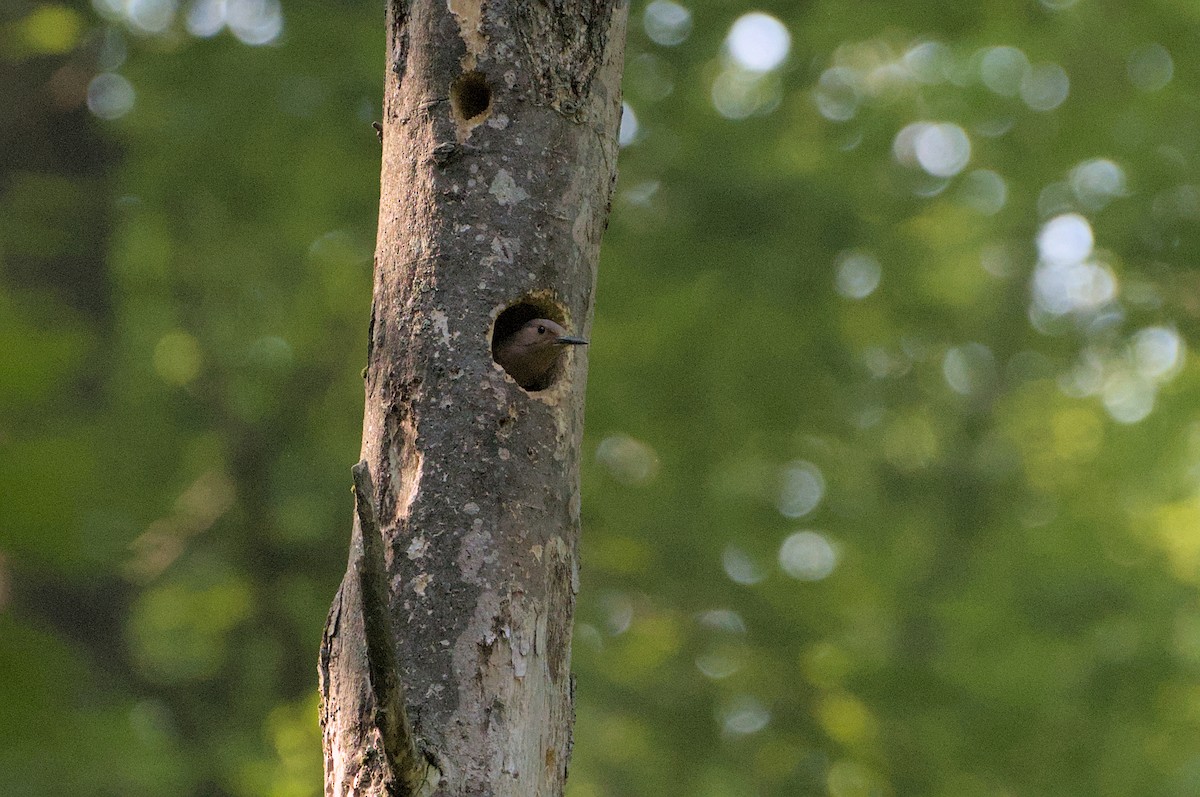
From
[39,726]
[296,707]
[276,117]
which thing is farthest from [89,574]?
[296,707]

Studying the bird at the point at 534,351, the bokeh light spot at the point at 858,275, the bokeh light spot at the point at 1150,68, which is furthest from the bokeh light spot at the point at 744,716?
the bird at the point at 534,351

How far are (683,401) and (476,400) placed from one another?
537cm

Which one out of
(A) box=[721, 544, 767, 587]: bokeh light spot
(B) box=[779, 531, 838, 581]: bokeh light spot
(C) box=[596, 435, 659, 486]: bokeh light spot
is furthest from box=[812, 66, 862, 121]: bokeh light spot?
(A) box=[721, 544, 767, 587]: bokeh light spot

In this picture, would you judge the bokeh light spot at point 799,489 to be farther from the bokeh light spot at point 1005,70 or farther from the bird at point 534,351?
the bird at point 534,351

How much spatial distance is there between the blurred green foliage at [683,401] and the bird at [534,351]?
4.31 meters

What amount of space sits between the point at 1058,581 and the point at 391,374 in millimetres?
6518

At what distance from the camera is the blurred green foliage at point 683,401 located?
26.2 ft

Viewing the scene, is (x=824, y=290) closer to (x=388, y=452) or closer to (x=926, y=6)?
(x=926, y=6)

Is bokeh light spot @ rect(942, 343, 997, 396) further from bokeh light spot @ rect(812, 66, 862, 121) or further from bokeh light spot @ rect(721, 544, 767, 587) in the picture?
bokeh light spot @ rect(721, 544, 767, 587)

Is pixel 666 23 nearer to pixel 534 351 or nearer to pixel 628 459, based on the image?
pixel 628 459

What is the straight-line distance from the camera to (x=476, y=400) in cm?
321

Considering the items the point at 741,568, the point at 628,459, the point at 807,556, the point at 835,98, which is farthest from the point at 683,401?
the point at 835,98

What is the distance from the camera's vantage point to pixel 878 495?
983 cm

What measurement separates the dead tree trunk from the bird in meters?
0.03
